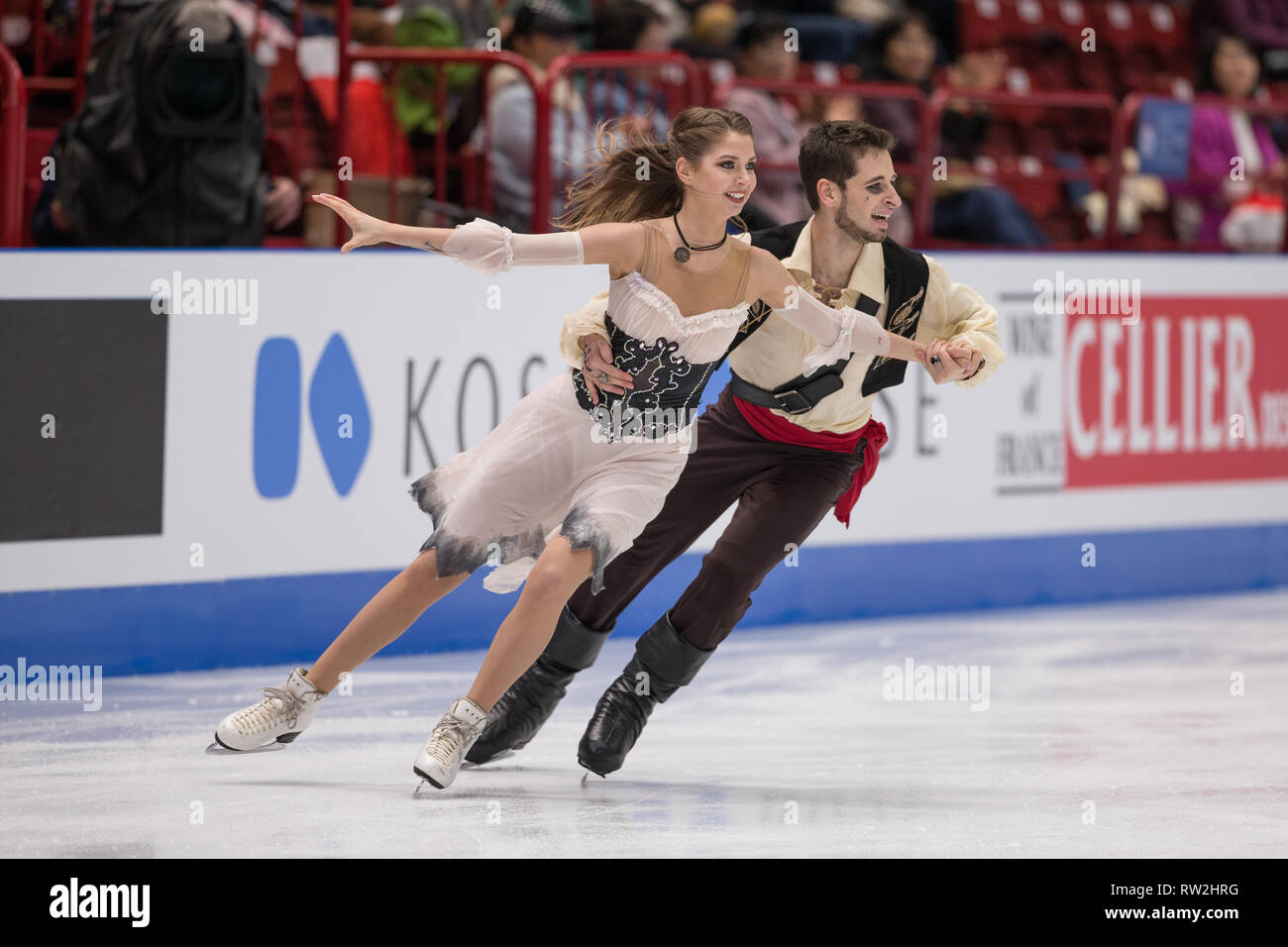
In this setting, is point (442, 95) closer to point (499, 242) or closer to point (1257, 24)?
point (499, 242)

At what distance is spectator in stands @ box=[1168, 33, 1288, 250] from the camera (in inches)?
370

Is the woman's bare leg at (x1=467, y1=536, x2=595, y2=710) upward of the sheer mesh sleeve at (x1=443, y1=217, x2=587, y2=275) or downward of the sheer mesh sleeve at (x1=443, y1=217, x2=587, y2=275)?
downward

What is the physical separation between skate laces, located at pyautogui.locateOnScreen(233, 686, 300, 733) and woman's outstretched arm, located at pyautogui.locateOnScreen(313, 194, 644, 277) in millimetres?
1135

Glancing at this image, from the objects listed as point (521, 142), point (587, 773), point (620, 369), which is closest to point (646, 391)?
point (620, 369)

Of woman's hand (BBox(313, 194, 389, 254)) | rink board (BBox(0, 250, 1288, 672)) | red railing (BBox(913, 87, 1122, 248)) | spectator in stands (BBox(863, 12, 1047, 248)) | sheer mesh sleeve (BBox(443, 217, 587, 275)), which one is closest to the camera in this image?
woman's hand (BBox(313, 194, 389, 254))

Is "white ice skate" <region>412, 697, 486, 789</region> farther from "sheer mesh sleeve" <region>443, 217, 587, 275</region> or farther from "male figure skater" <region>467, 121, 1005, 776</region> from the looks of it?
"sheer mesh sleeve" <region>443, 217, 587, 275</region>

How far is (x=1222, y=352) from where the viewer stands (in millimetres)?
8828

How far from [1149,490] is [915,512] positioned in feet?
4.34

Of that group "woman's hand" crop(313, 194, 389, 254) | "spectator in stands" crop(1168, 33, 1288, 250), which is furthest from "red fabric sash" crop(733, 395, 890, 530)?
"spectator in stands" crop(1168, 33, 1288, 250)

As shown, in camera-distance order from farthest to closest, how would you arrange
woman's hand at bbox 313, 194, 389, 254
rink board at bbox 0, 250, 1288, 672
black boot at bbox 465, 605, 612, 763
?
rink board at bbox 0, 250, 1288, 672 → black boot at bbox 465, 605, 612, 763 → woman's hand at bbox 313, 194, 389, 254

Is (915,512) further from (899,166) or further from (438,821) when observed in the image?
(438,821)

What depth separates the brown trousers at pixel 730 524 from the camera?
16.1 ft

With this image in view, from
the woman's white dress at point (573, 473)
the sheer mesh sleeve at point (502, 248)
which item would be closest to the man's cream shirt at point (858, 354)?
the woman's white dress at point (573, 473)

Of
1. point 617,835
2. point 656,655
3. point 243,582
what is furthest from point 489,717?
point 243,582
